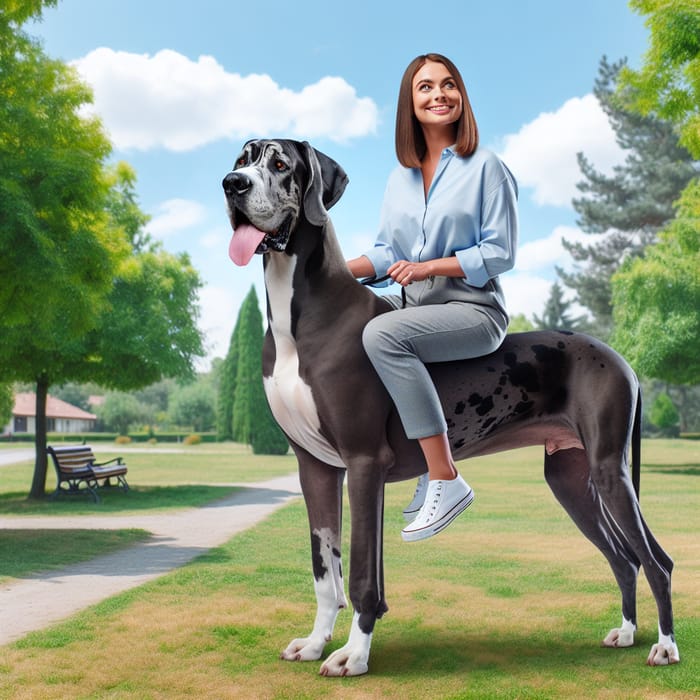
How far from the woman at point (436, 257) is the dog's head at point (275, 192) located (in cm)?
46

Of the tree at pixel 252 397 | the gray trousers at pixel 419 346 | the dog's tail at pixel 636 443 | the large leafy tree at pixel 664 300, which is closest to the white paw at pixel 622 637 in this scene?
the dog's tail at pixel 636 443

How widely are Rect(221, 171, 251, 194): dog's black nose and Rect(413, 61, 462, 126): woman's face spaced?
112 cm

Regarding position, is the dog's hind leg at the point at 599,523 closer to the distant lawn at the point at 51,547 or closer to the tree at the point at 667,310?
the distant lawn at the point at 51,547

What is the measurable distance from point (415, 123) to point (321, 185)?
754 mm

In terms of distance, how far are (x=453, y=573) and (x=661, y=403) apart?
179 ft

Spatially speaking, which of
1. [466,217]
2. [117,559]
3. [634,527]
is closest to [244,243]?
[466,217]

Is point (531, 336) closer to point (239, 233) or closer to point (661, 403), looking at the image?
point (239, 233)

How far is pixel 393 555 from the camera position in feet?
30.1

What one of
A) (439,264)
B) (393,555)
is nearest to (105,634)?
(439,264)

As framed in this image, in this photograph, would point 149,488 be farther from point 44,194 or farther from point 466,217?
point 466,217

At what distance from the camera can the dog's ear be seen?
385 cm

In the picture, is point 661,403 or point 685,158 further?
point 661,403

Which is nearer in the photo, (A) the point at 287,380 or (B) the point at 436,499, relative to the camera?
(B) the point at 436,499

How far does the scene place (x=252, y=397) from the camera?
155ft
